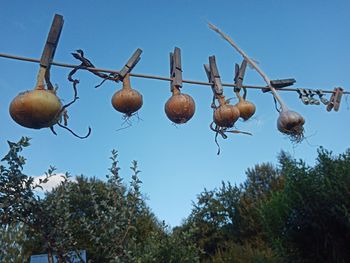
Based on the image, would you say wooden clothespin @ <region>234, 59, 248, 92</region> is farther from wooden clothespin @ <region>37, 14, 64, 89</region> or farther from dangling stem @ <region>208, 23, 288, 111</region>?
wooden clothespin @ <region>37, 14, 64, 89</region>

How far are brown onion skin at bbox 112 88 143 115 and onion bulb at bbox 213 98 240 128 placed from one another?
1.84 feet

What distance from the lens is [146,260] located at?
18.4 ft

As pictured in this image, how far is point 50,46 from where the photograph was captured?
222 centimetres

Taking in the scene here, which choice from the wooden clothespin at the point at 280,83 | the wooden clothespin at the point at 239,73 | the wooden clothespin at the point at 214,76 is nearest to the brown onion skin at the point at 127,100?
the wooden clothespin at the point at 214,76

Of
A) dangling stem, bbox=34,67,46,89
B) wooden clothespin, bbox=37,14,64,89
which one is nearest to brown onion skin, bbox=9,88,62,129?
dangling stem, bbox=34,67,46,89

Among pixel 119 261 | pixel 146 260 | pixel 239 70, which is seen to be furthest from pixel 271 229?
pixel 239 70

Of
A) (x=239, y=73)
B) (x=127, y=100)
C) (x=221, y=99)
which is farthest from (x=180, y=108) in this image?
(x=239, y=73)

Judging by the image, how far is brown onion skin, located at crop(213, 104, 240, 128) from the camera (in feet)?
8.31

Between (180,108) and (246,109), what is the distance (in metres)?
0.63

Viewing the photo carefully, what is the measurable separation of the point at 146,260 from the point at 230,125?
12.0 feet

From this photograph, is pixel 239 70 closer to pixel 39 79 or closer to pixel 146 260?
pixel 39 79

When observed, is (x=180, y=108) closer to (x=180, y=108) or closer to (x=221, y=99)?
(x=180, y=108)

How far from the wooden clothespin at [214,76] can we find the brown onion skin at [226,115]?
0.18 m

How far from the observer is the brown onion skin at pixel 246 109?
9.09 ft
